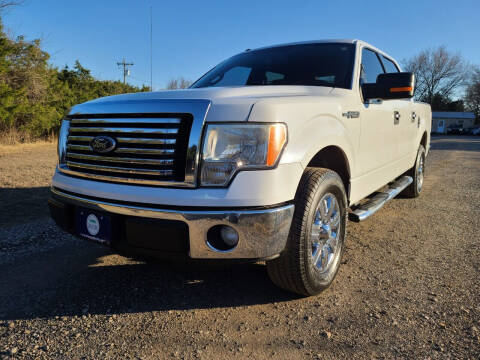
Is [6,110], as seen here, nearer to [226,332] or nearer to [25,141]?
[25,141]

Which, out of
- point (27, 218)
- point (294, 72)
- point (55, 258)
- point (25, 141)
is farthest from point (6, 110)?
point (294, 72)

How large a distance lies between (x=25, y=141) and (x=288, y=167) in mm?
15729

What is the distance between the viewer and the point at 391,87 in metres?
2.92

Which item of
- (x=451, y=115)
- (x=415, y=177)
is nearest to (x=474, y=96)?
(x=451, y=115)

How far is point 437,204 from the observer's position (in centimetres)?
507

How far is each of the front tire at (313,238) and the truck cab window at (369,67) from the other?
51.6 inches

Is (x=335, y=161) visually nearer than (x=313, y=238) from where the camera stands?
No

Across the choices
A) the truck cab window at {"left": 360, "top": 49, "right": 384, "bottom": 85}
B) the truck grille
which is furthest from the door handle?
the truck grille

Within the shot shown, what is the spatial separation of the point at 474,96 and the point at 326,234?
7678cm

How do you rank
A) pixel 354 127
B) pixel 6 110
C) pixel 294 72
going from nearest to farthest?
pixel 354 127 → pixel 294 72 → pixel 6 110

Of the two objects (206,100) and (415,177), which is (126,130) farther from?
(415,177)

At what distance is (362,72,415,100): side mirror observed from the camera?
2.88 m

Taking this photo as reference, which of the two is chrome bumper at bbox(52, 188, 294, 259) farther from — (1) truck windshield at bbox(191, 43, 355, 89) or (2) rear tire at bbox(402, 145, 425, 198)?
(2) rear tire at bbox(402, 145, 425, 198)

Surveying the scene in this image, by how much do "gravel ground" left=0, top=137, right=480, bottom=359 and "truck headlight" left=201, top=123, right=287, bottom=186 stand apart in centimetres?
89
